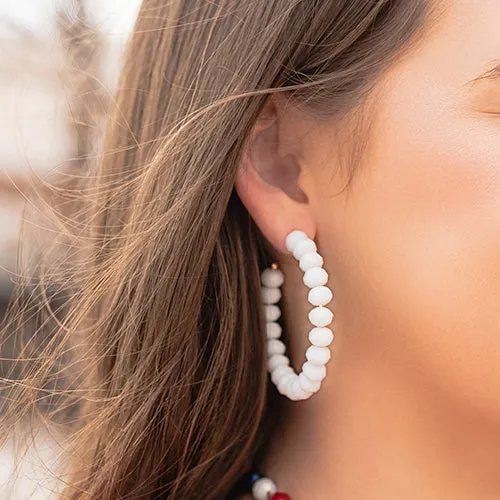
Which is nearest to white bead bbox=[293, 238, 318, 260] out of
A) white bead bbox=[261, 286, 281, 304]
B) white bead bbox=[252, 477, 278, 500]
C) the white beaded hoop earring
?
the white beaded hoop earring

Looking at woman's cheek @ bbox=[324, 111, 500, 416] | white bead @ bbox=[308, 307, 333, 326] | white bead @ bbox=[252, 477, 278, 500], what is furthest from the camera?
white bead @ bbox=[252, 477, 278, 500]

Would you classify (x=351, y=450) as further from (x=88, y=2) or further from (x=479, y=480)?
(x=88, y=2)

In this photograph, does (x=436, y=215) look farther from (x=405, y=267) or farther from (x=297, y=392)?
(x=297, y=392)

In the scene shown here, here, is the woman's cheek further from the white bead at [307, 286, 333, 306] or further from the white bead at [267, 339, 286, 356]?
the white bead at [267, 339, 286, 356]

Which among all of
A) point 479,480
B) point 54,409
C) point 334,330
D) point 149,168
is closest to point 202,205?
point 149,168

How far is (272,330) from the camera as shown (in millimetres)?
1162

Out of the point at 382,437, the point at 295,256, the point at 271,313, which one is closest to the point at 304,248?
the point at 295,256

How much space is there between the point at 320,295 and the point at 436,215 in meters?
0.17

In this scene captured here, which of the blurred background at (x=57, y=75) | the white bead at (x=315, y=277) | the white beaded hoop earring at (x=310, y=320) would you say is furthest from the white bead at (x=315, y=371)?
the blurred background at (x=57, y=75)

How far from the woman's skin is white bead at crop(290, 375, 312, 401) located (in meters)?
0.04

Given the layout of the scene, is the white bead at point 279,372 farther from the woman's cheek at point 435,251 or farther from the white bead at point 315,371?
the woman's cheek at point 435,251

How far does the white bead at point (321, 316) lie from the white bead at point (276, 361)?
0.10 metres

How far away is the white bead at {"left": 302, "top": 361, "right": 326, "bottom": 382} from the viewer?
43.3 inches

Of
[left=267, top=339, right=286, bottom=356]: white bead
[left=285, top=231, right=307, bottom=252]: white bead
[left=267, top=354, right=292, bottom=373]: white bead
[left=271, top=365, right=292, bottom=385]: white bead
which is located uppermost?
[left=285, top=231, right=307, bottom=252]: white bead
